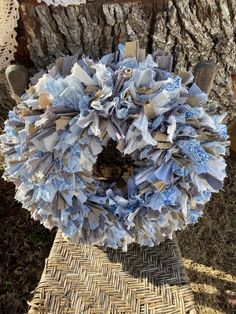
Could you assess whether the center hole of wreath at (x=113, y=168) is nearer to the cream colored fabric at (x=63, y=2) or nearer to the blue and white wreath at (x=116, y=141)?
the blue and white wreath at (x=116, y=141)

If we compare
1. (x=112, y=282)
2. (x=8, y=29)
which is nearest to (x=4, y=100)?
(x=8, y=29)

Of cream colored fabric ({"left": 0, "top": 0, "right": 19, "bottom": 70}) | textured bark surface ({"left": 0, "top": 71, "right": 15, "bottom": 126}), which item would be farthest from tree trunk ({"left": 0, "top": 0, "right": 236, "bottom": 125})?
textured bark surface ({"left": 0, "top": 71, "right": 15, "bottom": 126})

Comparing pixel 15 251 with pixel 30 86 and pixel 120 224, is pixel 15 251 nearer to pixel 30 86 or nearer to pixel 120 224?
pixel 120 224

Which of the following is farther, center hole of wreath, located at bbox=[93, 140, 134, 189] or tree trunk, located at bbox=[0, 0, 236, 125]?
center hole of wreath, located at bbox=[93, 140, 134, 189]

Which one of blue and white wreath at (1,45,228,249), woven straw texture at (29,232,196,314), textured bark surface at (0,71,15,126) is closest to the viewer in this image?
blue and white wreath at (1,45,228,249)

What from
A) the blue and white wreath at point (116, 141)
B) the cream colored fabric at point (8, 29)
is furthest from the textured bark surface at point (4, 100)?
the blue and white wreath at point (116, 141)

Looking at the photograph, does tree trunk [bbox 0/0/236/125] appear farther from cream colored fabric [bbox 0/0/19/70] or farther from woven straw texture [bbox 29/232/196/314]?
woven straw texture [bbox 29/232/196/314]

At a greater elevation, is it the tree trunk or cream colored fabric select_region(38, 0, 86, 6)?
cream colored fabric select_region(38, 0, 86, 6)
